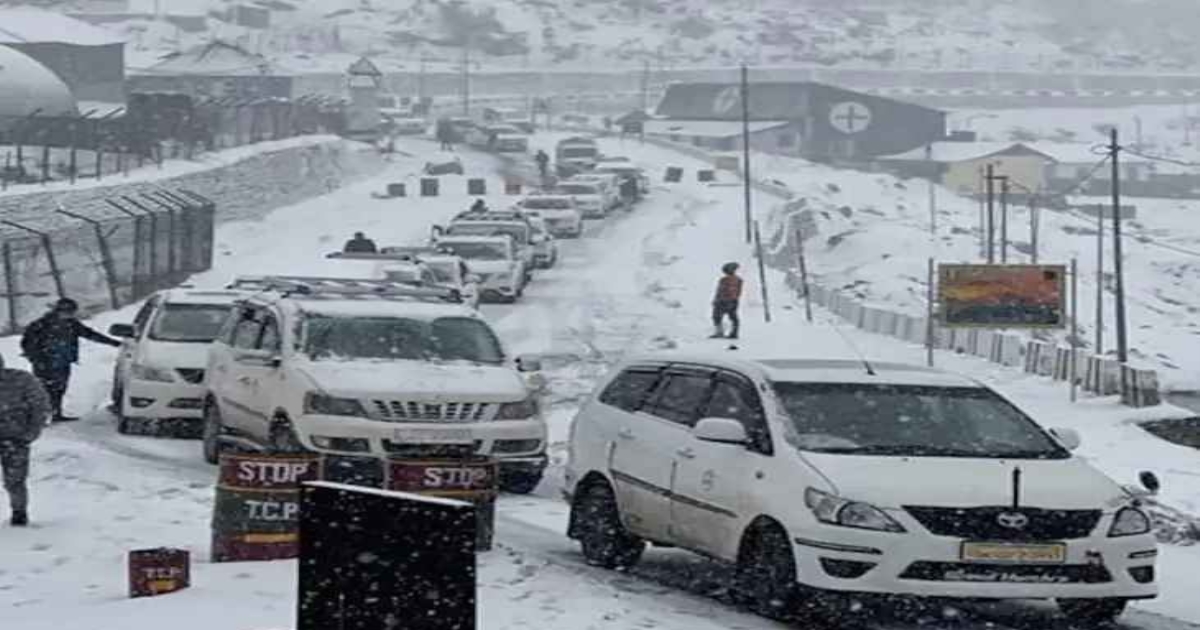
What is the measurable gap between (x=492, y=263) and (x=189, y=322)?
823 inches

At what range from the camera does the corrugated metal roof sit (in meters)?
104

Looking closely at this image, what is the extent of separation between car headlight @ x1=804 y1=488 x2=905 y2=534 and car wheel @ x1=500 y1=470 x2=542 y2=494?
666 cm

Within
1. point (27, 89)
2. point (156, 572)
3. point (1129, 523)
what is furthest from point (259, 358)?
point (27, 89)

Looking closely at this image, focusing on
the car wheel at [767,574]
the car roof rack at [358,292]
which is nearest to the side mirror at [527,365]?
the car roof rack at [358,292]

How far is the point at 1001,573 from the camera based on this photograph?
11.0 m

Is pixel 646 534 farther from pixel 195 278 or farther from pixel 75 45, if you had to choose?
pixel 75 45

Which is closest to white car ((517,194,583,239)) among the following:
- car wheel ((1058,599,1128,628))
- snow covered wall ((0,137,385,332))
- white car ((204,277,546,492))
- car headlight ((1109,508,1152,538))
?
snow covered wall ((0,137,385,332))

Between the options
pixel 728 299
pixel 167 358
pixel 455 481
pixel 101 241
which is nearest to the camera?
pixel 455 481

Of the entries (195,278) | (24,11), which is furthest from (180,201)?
(24,11)

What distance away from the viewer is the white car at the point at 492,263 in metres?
43.6

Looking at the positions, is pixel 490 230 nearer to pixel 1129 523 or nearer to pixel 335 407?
pixel 335 407

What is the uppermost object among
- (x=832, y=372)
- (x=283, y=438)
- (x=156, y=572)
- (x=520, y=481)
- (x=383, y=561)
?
(x=383, y=561)

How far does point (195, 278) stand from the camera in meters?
43.6

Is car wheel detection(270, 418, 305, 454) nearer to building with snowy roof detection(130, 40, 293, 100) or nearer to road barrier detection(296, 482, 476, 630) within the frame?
road barrier detection(296, 482, 476, 630)
